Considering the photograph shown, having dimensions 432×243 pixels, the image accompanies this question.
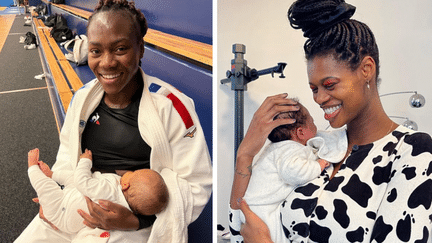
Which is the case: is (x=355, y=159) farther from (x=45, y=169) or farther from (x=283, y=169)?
(x=45, y=169)

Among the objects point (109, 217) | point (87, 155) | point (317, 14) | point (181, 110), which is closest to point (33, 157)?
point (87, 155)

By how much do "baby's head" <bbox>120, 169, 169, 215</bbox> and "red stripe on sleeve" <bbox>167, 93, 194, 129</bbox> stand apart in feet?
0.44

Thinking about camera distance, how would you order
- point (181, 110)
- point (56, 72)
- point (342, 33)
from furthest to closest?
point (56, 72)
point (181, 110)
point (342, 33)

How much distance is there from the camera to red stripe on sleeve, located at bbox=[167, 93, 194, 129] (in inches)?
30.9

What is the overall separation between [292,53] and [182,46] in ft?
0.87

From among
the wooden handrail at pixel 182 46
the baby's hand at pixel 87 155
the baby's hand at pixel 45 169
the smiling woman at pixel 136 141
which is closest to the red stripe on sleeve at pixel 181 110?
the smiling woman at pixel 136 141

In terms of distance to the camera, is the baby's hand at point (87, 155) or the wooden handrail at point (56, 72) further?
the wooden handrail at point (56, 72)

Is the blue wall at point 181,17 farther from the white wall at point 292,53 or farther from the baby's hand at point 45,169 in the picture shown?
the baby's hand at point 45,169

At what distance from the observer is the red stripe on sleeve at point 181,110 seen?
2.57ft

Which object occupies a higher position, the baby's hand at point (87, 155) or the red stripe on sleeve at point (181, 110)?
the red stripe on sleeve at point (181, 110)

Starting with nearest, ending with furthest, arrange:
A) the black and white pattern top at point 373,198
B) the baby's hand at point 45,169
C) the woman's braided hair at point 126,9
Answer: the black and white pattern top at point 373,198 → the woman's braided hair at point 126,9 → the baby's hand at point 45,169

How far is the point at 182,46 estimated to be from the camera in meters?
0.84

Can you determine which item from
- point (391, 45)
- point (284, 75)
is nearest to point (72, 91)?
point (284, 75)

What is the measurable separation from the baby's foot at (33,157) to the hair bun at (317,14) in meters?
0.70
